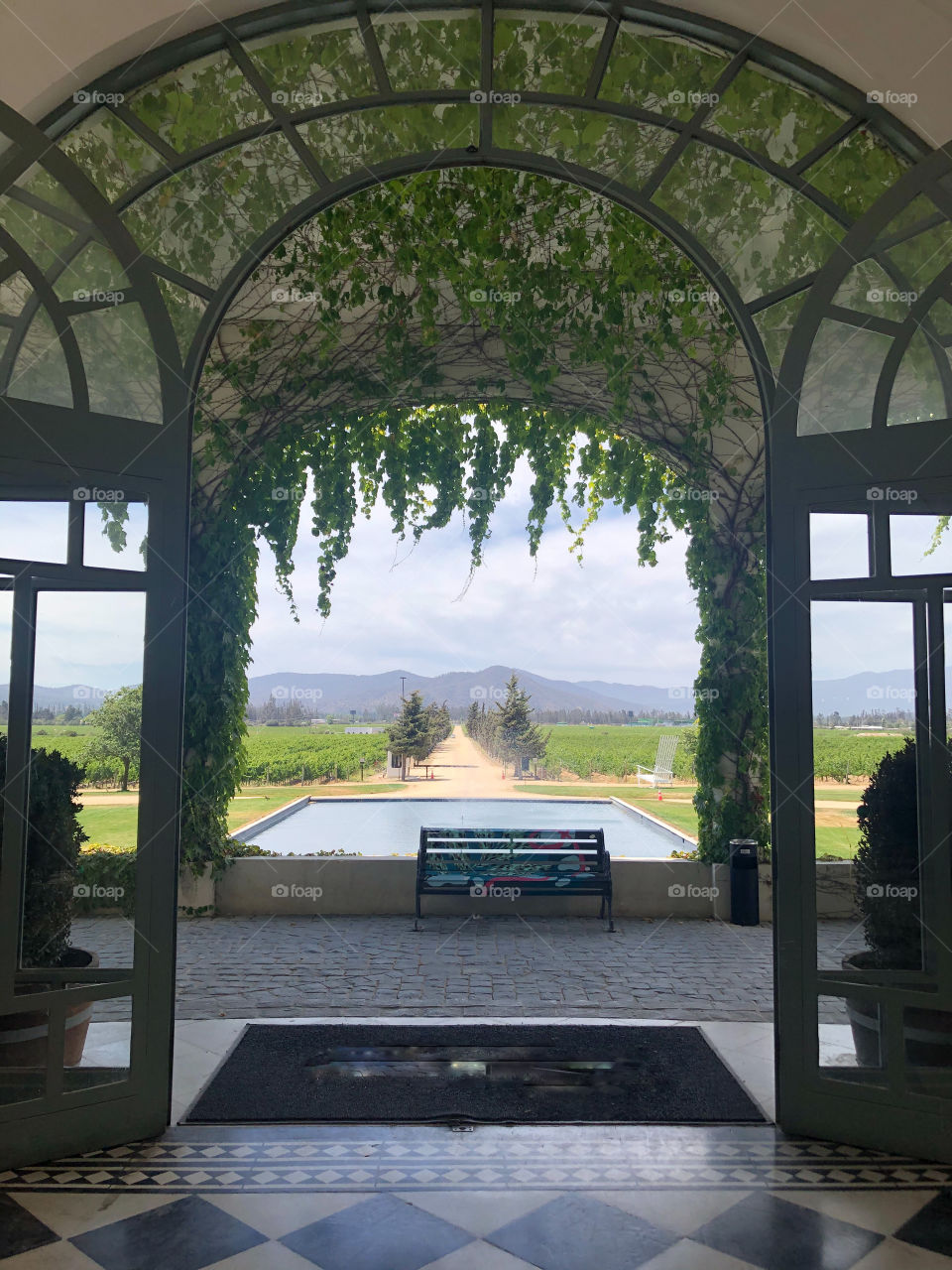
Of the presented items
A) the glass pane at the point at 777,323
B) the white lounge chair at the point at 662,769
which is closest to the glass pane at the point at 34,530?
the glass pane at the point at 777,323

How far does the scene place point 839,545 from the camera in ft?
11.5

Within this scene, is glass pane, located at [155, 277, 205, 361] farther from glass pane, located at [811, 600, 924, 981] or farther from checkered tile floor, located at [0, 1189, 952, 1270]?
checkered tile floor, located at [0, 1189, 952, 1270]

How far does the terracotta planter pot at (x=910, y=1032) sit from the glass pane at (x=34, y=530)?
328 cm

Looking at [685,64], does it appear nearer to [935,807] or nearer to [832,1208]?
[935,807]

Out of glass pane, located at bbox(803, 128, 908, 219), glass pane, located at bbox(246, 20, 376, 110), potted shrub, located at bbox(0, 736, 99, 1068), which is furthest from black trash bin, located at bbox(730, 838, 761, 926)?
glass pane, located at bbox(246, 20, 376, 110)

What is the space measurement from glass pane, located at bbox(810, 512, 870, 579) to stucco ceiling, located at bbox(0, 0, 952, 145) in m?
1.64

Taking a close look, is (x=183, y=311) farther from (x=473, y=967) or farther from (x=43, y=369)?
(x=473, y=967)

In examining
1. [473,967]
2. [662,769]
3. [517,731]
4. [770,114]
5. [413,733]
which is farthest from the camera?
[517,731]

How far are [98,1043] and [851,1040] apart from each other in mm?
2728

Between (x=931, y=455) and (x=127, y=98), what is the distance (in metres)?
3.50

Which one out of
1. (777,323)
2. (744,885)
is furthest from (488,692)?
(777,323)

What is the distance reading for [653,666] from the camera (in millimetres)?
46562

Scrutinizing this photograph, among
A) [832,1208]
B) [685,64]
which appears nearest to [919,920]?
[832,1208]

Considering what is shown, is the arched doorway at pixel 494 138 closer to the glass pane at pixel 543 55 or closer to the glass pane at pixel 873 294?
the glass pane at pixel 543 55
